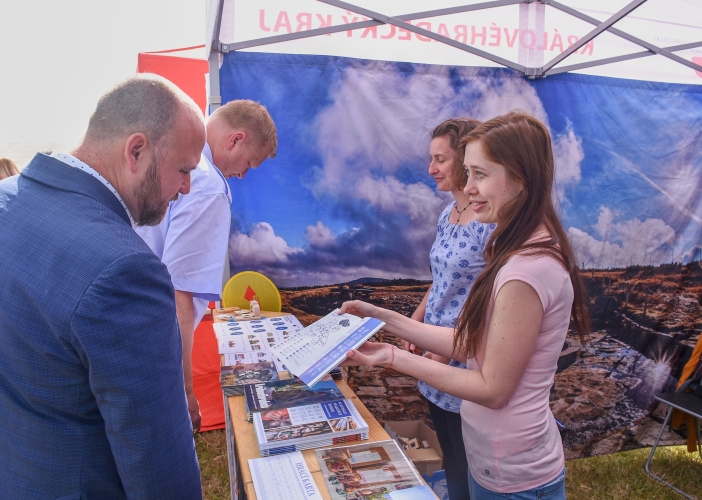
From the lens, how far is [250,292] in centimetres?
282

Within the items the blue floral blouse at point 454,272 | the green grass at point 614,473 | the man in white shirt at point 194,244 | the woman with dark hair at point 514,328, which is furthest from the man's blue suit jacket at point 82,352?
the green grass at point 614,473

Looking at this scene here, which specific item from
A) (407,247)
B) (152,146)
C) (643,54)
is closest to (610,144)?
(643,54)

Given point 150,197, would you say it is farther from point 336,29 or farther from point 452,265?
point 336,29

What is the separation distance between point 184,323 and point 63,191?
0.97 m

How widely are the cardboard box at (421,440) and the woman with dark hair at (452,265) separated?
1.87 feet

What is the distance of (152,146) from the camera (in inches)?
38.9

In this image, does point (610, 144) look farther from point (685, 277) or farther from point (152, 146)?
point (152, 146)

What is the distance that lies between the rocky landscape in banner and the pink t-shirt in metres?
1.79

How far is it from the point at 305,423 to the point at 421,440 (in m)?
1.98

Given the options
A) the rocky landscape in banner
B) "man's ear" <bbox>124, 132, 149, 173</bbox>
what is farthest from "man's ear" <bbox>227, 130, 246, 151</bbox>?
the rocky landscape in banner

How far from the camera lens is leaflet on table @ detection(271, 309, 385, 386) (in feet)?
4.37

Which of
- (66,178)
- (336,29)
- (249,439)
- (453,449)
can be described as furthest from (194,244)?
(336,29)

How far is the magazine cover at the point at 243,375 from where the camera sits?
1634 millimetres

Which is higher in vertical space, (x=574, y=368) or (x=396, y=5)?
(x=396, y=5)
